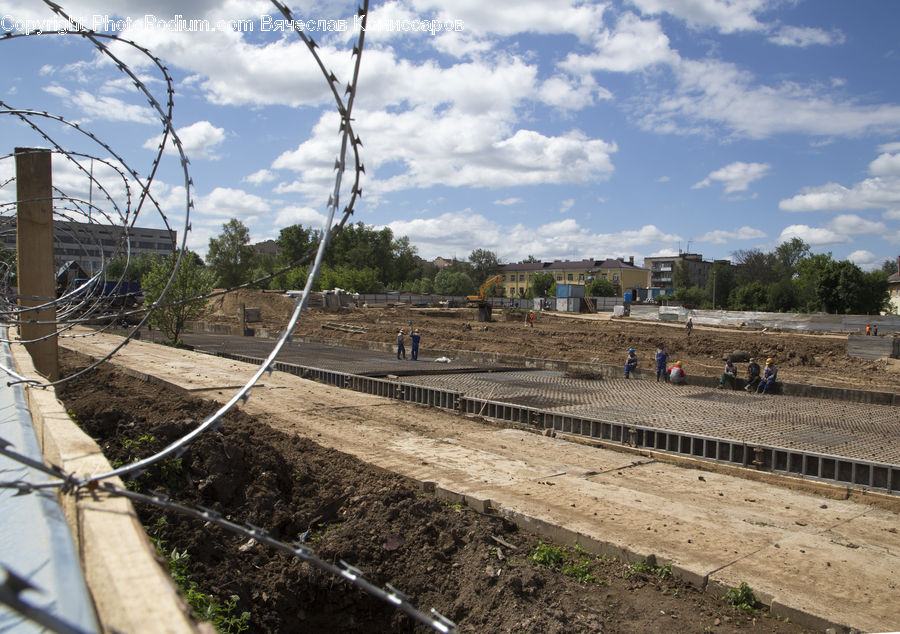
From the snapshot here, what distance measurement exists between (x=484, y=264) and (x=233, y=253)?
6218 cm

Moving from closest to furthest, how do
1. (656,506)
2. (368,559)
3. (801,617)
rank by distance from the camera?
(801,617)
(368,559)
(656,506)

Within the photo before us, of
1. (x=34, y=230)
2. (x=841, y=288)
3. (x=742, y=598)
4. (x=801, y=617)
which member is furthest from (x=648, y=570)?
(x=841, y=288)

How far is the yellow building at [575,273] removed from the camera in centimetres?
12681

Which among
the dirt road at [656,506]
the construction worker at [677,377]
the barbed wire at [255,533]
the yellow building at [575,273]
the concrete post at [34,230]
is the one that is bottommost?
the dirt road at [656,506]

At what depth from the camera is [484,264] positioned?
5335 inches

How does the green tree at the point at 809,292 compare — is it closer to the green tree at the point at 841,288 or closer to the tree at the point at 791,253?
A: the green tree at the point at 841,288

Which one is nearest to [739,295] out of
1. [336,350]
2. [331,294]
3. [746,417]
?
[331,294]

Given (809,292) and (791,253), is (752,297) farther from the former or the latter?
(791,253)

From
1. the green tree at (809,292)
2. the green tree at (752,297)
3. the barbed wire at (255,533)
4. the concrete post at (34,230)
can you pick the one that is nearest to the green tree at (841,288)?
the green tree at (809,292)

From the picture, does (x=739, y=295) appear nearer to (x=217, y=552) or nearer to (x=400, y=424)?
(x=400, y=424)

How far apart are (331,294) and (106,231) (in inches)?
1919

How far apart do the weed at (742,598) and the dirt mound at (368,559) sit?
94mm

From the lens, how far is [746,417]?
13539 millimetres

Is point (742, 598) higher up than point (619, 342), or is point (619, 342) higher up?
point (619, 342)
